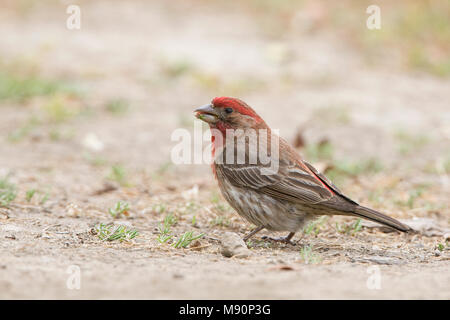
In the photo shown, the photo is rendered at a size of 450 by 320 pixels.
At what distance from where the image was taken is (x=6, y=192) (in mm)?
5766

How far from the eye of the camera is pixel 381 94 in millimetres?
11180

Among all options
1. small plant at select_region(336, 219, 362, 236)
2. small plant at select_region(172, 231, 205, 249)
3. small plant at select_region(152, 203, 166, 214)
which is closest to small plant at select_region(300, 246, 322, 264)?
small plant at select_region(172, 231, 205, 249)

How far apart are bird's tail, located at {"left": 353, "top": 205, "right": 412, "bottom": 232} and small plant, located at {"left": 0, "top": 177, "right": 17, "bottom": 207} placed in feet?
9.45

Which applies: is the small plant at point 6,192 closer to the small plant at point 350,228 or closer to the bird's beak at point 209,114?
the bird's beak at point 209,114

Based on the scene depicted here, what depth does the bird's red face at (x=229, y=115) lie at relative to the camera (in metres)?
5.51

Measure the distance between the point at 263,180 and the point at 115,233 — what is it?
1.24 meters

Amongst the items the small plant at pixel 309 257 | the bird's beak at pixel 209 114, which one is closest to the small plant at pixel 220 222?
the bird's beak at pixel 209 114

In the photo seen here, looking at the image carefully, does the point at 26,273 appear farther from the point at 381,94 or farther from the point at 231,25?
the point at 231,25

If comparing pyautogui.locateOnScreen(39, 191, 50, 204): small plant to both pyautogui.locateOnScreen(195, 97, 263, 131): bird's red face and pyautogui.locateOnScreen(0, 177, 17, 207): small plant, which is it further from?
pyautogui.locateOnScreen(195, 97, 263, 131): bird's red face

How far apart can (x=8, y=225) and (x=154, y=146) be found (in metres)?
3.73

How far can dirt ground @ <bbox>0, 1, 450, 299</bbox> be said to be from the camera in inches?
154

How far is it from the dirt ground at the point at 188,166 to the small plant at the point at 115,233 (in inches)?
2.2
